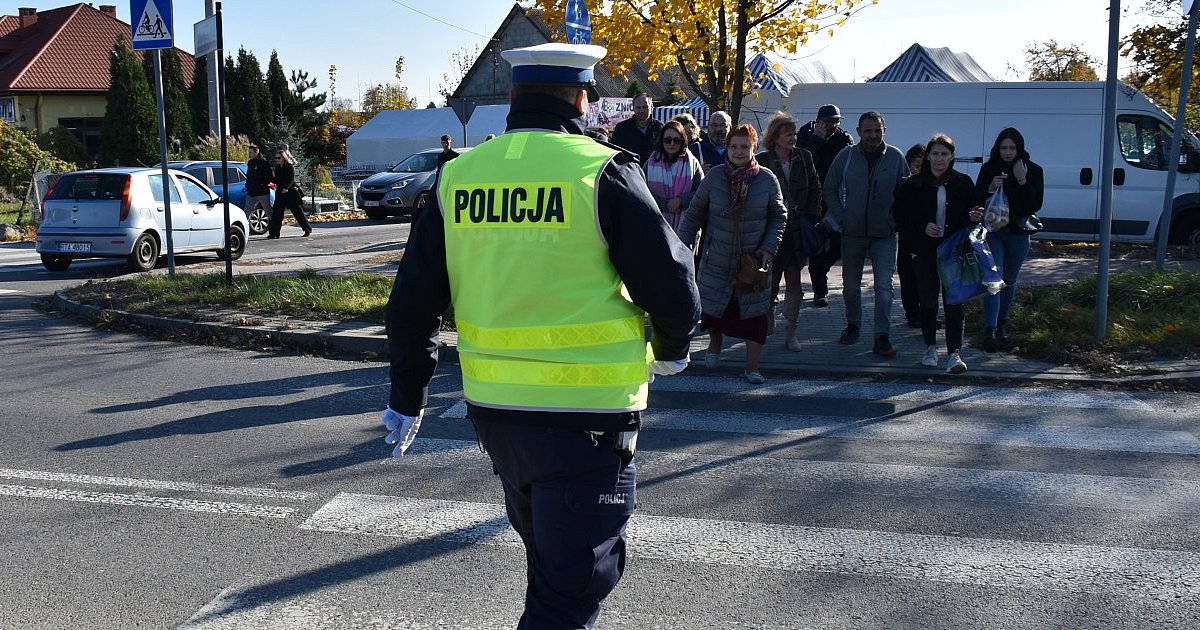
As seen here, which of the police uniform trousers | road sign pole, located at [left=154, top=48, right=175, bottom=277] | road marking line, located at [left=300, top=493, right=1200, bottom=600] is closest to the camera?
the police uniform trousers

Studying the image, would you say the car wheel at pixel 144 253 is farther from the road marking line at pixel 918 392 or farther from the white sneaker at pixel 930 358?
the white sneaker at pixel 930 358

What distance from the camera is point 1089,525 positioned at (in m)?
4.62

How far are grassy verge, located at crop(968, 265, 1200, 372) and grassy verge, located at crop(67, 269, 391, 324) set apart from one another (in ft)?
19.1

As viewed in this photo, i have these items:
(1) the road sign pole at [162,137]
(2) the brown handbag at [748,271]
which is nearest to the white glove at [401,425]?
(2) the brown handbag at [748,271]

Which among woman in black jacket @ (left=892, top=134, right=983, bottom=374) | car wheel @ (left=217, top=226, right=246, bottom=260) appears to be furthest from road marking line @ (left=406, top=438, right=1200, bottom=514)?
car wheel @ (left=217, top=226, right=246, bottom=260)

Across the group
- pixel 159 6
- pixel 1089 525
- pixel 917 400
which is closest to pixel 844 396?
pixel 917 400

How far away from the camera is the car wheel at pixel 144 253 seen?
1447 centimetres

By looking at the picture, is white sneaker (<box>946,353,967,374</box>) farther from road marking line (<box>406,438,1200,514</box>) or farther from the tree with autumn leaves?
the tree with autumn leaves

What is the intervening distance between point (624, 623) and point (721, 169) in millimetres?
4336

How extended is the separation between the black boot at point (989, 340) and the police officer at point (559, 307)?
6.50m

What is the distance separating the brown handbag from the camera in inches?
279

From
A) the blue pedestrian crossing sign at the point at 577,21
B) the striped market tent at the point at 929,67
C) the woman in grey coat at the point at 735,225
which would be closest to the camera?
the woman in grey coat at the point at 735,225

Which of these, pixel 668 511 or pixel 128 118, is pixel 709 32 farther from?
pixel 128 118

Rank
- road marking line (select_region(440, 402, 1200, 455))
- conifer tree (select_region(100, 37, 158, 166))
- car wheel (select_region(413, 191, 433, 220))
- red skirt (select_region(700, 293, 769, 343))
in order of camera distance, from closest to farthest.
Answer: car wheel (select_region(413, 191, 433, 220)) < road marking line (select_region(440, 402, 1200, 455)) < red skirt (select_region(700, 293, 769, 343)) < conifer tree (select_region(100, 37, 158, 166))
